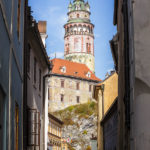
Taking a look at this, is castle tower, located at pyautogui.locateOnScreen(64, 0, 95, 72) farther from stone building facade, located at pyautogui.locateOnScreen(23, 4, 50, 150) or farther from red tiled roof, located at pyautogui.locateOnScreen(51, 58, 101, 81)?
stone building facade, located at pyautogui.locateOnScreen(23, 4, 50, 150)

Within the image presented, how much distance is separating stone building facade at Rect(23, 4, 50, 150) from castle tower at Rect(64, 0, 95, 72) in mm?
81565

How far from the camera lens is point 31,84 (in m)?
16.3

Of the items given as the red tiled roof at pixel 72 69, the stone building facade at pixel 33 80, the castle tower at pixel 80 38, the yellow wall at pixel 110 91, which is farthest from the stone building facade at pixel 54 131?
the castle tower at pixel 80 38

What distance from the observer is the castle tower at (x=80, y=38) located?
10350 centimetres

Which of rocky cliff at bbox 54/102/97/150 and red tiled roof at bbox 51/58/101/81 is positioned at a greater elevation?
red tiled roof at bbox 51/58/101/81

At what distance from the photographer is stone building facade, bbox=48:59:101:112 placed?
83.2 meters

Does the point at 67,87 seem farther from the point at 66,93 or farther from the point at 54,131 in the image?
the point at 54,131

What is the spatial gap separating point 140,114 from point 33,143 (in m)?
6.91

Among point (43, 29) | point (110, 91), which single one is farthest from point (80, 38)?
point (43, 29)

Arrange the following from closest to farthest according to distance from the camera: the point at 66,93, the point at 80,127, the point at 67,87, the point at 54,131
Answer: the point at 54,131 < the point at 80,127 < the point at 66,93 < the point at 67,87

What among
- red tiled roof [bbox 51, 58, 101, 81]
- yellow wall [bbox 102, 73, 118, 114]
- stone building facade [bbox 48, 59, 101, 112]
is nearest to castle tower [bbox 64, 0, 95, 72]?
red tiled roof [bbox 51, 58, 101, 81]

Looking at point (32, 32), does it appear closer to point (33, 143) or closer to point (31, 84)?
point (31, 84)

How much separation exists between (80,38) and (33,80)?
8860cm

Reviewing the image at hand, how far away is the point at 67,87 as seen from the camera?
84875 millimetres
